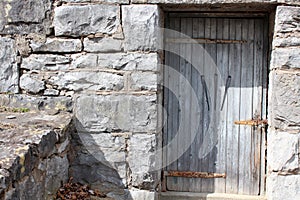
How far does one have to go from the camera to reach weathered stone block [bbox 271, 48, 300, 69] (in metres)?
3.43

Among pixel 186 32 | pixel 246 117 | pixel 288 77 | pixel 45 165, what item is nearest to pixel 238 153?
pixel 246 117

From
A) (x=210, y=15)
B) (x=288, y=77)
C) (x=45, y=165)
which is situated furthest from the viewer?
(x=210, y=15)

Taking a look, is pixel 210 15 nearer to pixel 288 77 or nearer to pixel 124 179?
pixel 288 77

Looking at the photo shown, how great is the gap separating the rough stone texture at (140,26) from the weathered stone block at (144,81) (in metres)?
0.23

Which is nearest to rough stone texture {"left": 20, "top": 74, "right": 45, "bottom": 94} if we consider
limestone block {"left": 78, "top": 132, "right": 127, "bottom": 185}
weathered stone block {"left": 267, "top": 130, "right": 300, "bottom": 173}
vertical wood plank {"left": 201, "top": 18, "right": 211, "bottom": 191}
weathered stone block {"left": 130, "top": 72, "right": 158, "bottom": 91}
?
limestone block {"left": 78, "top": 132, "right": 127, "bottom": 185}

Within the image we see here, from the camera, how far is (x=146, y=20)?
3.51 meters

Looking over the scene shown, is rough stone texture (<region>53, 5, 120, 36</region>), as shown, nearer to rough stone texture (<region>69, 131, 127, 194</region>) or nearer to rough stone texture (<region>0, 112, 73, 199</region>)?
rough stone texture (<region>0, 112, 73, 199</region>)

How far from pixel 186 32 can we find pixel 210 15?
0.94ft

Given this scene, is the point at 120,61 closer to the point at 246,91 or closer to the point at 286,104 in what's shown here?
the point at 246,91

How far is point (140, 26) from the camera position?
11.5ft

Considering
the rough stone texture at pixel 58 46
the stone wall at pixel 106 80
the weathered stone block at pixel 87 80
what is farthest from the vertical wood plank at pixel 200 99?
the rough stone texture at pixel 58 46

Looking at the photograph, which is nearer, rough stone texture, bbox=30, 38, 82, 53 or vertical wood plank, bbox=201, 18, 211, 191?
rough stone texture, bbox=30, 38, 82, 53

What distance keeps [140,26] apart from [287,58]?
4.31 feet

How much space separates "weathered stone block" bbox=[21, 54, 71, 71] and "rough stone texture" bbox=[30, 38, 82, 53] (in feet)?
0.18
